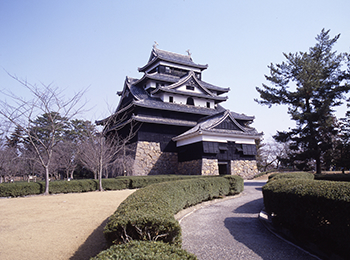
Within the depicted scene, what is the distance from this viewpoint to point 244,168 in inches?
1022

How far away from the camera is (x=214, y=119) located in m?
25.8

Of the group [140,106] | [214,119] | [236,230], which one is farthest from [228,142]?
[236,230]

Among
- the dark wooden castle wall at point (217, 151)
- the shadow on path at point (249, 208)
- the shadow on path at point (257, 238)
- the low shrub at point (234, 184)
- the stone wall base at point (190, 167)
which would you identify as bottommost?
the shadow on path at point (257, 238)

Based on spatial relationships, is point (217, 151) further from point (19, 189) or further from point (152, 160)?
point (19, 189)

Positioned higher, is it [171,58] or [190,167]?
[171,58]

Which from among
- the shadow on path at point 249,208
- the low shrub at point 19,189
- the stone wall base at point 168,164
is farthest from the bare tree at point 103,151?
the shadow on path at point 249,208

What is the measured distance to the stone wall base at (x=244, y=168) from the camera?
25.3 metres

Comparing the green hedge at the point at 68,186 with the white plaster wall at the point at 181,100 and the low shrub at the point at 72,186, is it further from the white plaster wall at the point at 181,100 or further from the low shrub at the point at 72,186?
the white plaster wall at the point at 181,100

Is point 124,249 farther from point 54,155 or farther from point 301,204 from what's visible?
point 54,155

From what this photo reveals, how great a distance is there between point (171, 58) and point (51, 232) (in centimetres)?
3141

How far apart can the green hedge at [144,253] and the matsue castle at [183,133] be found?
19.5 metres

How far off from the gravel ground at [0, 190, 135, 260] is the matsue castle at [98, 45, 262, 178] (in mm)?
13715

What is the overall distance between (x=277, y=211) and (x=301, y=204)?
3.58ft

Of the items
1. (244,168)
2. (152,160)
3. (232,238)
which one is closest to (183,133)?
(152,160)
